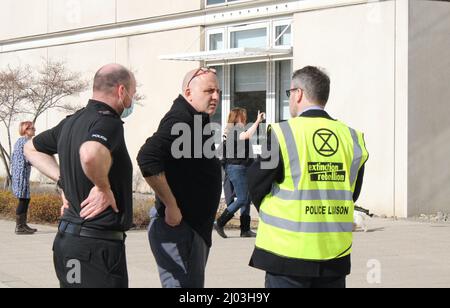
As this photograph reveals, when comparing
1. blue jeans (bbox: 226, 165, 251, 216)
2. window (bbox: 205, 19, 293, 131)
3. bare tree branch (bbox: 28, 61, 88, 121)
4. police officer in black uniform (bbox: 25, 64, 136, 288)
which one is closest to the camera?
police officer in black uniform (bbox: 25, 64, 136, 288)

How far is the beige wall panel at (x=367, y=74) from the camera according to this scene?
54.3 feet

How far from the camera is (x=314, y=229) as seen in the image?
4664mm

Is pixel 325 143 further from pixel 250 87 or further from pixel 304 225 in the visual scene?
pixel 250 87

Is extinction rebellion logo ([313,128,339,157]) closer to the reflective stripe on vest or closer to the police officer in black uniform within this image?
the reflective stripe on vest

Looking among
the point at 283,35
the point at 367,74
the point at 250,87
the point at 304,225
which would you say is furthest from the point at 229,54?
the point at 304,225

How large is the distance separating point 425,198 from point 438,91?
2204mm

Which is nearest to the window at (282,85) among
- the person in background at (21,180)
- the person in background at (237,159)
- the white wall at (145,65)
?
the white wall at (145,65)

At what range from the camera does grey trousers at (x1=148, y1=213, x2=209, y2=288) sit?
5.32 m

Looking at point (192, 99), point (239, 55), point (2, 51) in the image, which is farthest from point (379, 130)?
point (2, 51)

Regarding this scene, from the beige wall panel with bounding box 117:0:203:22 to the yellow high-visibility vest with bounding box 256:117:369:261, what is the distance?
16690mm

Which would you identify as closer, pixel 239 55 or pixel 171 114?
pixel 171 114

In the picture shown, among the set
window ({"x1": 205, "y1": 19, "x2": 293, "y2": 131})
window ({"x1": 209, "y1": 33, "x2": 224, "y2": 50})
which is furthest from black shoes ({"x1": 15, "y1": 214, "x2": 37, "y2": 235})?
window ({"x1": 209, "y1": 33, "x2": 224, "y2": 50})

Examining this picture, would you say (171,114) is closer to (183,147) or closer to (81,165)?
(183,147)

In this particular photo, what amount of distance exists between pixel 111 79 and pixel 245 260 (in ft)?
19.7
